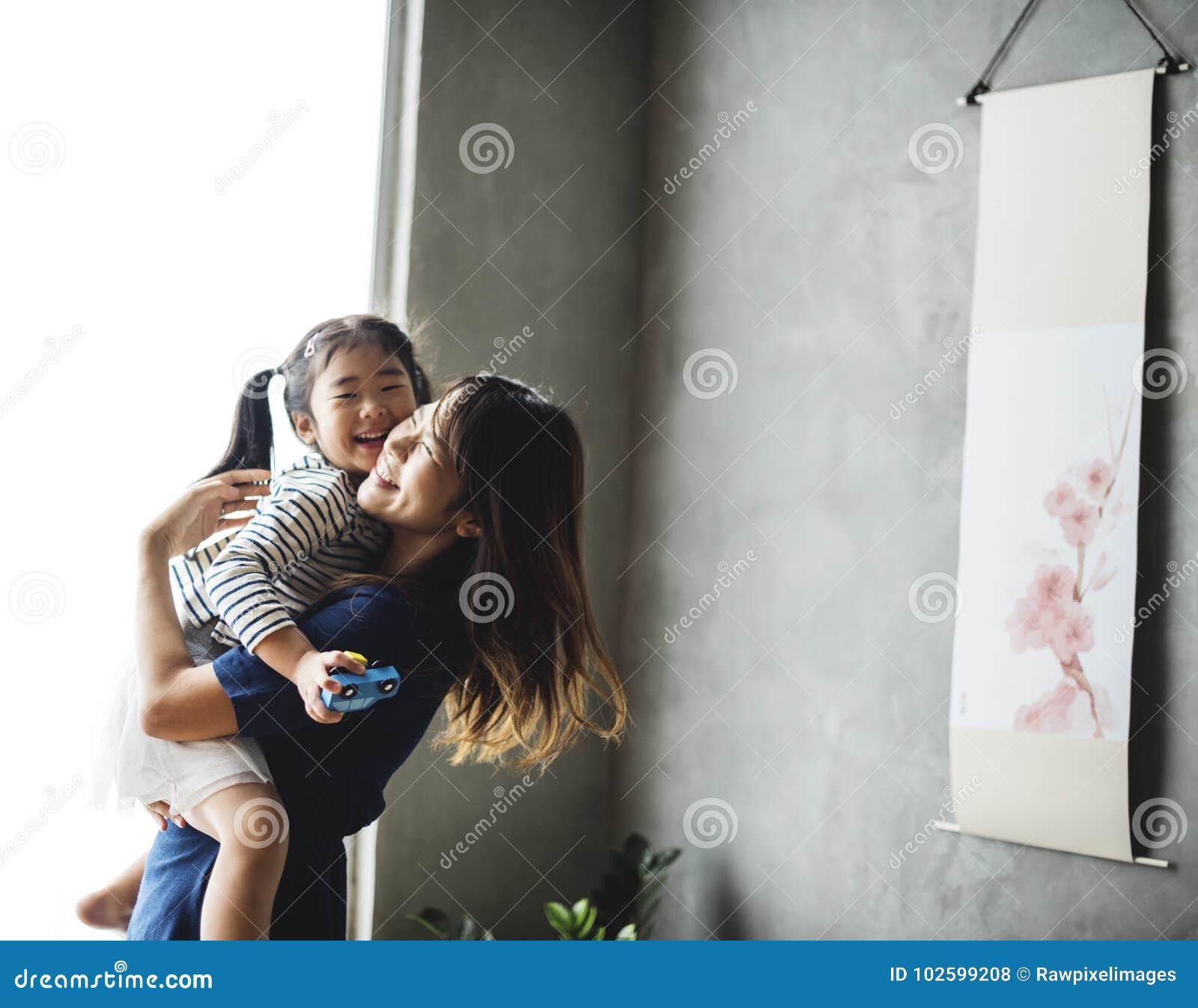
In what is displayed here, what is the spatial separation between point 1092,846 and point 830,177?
1.82 m

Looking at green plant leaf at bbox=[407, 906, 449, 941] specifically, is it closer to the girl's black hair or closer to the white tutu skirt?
the white tutu skirt

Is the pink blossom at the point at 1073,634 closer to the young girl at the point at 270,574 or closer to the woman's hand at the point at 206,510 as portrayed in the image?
the young girl at the point at 270,574

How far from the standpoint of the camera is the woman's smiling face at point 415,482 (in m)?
1.60

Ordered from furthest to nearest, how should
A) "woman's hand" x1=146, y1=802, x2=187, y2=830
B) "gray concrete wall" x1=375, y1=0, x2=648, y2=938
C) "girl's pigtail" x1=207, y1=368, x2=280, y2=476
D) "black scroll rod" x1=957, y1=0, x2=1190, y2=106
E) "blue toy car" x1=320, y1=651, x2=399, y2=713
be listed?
"gray concrete wall" x1=375, y1=0, x2=648, y2=938 < "black scroll rod" x1=957, y1=0, x2=1190, y2=106 < "girl's pigtail" x1=207, y1=368, x2=280, y2=476 < "woman's hand" x1=146, y1=802, x2=187, y2=830 < "blue toy car" x1=320, y1=651, x2=399, y2=713

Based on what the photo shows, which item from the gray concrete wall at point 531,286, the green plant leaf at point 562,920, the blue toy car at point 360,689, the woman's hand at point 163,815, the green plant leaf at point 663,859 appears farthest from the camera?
the green plant leaf at point 663,859

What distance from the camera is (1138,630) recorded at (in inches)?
98.5

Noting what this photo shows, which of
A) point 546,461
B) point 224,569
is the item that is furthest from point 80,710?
point 546,461

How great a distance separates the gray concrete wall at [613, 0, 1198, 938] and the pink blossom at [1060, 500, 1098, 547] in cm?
11

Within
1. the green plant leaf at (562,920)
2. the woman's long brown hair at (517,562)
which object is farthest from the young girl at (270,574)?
the green plant leaf at (562,920)

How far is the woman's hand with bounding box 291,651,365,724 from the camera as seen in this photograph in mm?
1452

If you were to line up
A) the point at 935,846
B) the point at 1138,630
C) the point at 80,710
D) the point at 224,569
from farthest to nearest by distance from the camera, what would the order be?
the point at 935,846 < the point at 1138,630 < the point at 80,710 < the point at 224,569

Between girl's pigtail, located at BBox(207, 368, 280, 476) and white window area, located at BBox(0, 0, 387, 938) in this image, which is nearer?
girl's pigtail, located at BBox(207, 368, 280, 476)

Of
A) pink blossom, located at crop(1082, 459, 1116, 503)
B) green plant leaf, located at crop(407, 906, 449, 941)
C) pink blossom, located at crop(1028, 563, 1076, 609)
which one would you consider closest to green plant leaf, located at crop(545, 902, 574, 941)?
green plant leaf, located at crop(407, 906, 449, 941)

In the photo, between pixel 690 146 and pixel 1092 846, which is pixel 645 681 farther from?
pixel 690 146
